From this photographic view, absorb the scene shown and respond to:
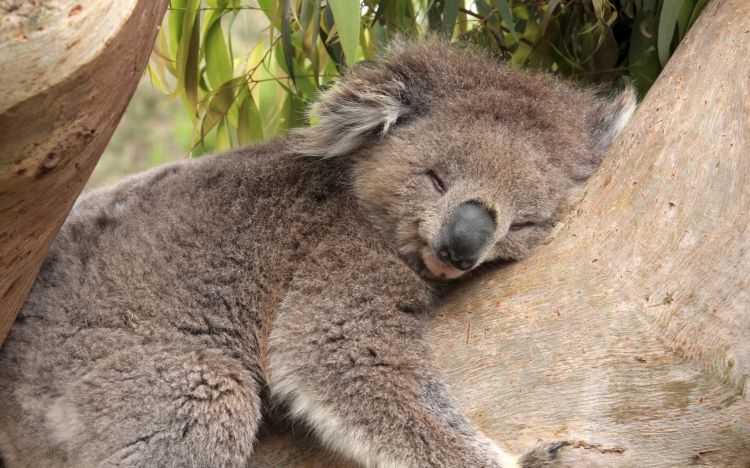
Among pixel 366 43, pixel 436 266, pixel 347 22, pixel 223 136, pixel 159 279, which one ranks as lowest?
pixel 223 136

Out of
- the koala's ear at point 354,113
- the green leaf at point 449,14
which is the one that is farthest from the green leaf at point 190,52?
the green leaf at point 449,14

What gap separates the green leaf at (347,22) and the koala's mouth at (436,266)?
0.70 meters

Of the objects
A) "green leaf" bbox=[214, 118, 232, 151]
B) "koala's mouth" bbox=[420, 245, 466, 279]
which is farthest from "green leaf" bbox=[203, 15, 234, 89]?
"koala's mouth" bbox=[420, 245, 466, 279]

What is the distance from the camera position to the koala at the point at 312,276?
2.53m

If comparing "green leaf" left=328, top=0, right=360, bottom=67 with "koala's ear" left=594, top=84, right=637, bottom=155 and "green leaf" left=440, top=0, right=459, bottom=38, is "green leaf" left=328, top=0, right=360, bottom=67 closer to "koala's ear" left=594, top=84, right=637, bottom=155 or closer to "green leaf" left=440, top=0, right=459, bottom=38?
"green leaf" left=440, top=0, right=459, bottom=38

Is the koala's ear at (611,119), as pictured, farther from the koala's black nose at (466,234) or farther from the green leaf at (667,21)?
the koala's black nose at (466,234)

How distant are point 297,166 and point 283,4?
670mm

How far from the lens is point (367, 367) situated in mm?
2594

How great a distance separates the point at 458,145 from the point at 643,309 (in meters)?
0.81

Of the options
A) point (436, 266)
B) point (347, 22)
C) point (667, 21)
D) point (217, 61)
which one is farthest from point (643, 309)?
point (217, 61)

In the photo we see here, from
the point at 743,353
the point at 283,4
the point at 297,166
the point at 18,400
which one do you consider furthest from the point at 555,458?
the point at 283,4

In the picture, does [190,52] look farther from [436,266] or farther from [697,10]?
[697,10]

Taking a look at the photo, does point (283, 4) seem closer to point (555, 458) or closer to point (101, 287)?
point (101, 287)

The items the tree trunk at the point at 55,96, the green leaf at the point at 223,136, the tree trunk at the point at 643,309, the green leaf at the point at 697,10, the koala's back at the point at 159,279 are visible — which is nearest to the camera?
the tree trunk at the point at 55,96
